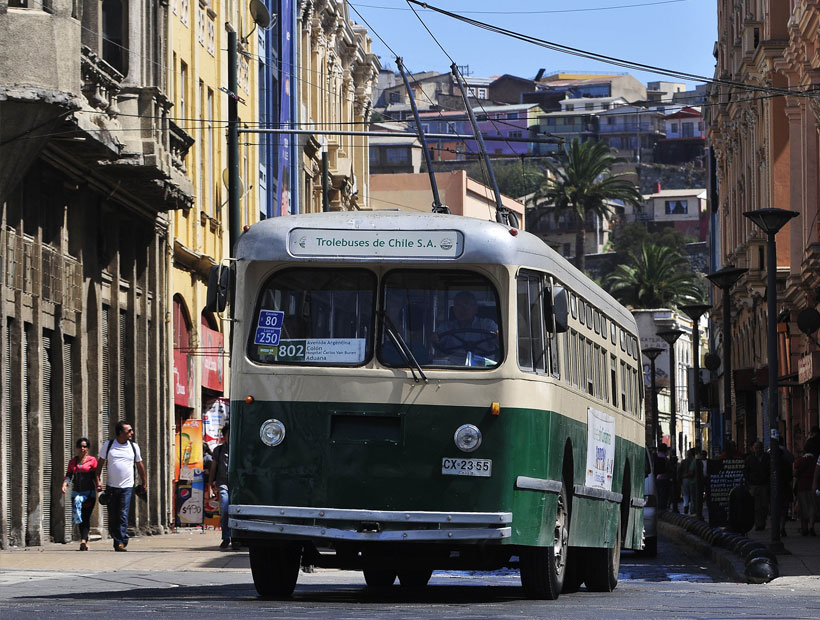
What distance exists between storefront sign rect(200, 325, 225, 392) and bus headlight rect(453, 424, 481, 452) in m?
24.0

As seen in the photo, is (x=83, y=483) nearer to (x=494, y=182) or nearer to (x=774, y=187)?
(x=494, y=182)

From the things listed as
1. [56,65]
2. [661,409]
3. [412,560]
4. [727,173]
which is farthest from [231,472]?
[661,409]

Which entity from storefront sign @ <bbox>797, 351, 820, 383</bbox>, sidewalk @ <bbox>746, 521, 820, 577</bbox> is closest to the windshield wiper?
sidewalk @ <bbox>746, 521, 820, 577</bbox>

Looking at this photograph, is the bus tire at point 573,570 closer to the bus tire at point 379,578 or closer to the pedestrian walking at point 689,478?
the bus tire at point 379,578

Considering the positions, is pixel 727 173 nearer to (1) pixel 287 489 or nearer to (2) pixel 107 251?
(2) pixel 107 251

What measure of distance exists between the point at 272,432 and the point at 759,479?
2111 centimetres

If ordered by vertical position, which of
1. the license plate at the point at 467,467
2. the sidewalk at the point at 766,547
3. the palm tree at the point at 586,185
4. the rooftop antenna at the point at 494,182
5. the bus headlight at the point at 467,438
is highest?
the palm tree at the point at 586,185

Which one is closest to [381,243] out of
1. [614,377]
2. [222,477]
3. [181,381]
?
[614,377]

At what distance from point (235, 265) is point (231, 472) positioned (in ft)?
5.34

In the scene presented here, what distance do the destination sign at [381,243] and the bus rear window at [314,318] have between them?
6.1 inches

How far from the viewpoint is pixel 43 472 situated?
1007 inches

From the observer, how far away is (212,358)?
1578 inches

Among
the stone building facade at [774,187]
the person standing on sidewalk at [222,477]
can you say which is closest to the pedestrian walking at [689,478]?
the stone building facade at [774,187]

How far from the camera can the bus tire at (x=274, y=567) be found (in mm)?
15219
